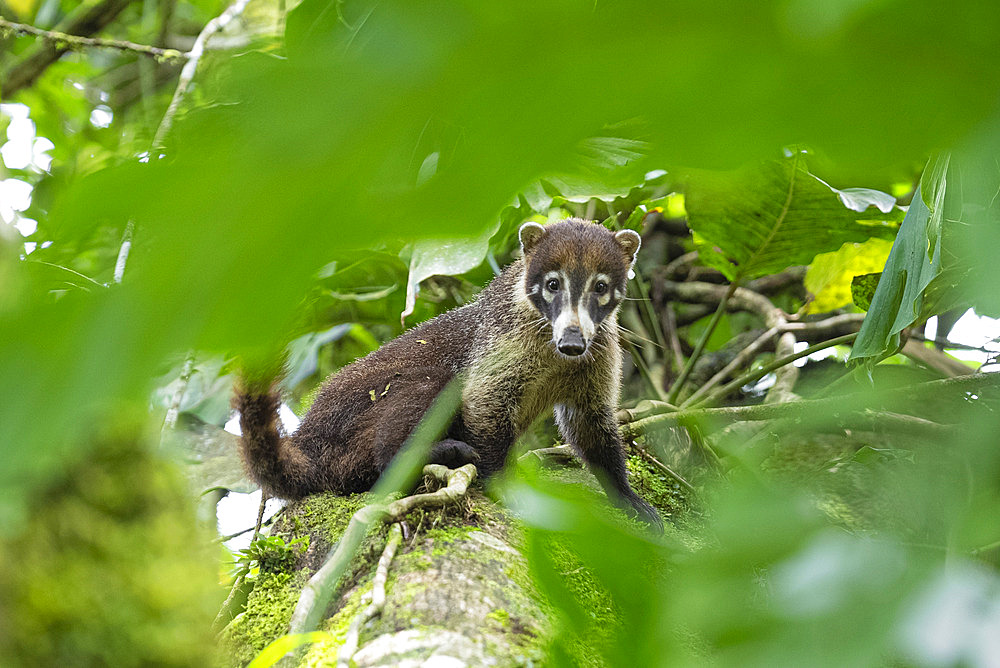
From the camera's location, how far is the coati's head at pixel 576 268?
272cm

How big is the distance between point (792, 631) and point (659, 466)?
2337 mm

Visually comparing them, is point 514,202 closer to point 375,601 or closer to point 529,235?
point 375,601

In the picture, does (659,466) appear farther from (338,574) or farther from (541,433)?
(338,574)

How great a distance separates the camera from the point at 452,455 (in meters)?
2.37

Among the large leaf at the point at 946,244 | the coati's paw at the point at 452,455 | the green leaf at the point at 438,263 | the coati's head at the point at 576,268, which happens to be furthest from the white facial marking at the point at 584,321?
the large leaf at the point at 946,244

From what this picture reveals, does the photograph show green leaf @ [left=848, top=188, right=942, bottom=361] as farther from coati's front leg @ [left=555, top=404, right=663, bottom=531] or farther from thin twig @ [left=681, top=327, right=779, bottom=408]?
thin twig @ [left=681, top=327, right=779, bottom=408]

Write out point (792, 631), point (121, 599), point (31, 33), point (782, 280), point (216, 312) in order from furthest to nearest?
point (782, 280) < point (31, 33) < point (121, 599) < point (792, 631) < point (216, 312)

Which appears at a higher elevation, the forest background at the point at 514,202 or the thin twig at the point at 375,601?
the forest background at the point at 514,202

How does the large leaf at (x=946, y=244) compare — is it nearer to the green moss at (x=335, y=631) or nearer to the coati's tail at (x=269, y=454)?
the green moss at (x=335, y=631)

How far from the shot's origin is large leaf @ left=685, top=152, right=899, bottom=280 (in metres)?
2.36

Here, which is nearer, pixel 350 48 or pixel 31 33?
pixel 350 48

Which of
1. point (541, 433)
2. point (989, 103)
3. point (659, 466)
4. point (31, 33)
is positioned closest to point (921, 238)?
point (989, 103)

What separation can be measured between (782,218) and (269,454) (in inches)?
69.7

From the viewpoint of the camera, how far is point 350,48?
0.78 ft
